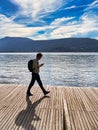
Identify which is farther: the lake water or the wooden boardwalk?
the lake water

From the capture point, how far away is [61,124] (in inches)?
261

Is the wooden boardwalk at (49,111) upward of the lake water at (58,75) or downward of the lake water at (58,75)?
upward

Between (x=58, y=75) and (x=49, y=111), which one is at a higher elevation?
(x=49, y=111)

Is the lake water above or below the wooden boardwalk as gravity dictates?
below

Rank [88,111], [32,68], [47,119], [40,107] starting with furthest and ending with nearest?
[32,68], [40,107], [88,111], [47,119]

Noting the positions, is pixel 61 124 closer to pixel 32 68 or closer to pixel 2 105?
pixel 2 105

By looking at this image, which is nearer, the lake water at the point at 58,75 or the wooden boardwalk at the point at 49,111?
the wooden boardwalk at the point at 49,111

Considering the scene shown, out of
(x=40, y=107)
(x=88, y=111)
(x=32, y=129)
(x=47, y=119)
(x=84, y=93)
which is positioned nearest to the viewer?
(x=32, y=129)

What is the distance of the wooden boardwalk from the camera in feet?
21.4

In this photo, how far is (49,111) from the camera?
803cm

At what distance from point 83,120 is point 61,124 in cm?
76

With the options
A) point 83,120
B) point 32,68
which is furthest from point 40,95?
point 83,120

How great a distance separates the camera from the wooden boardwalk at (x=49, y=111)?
21.4 ft

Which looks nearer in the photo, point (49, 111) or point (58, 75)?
point (49, 111)
